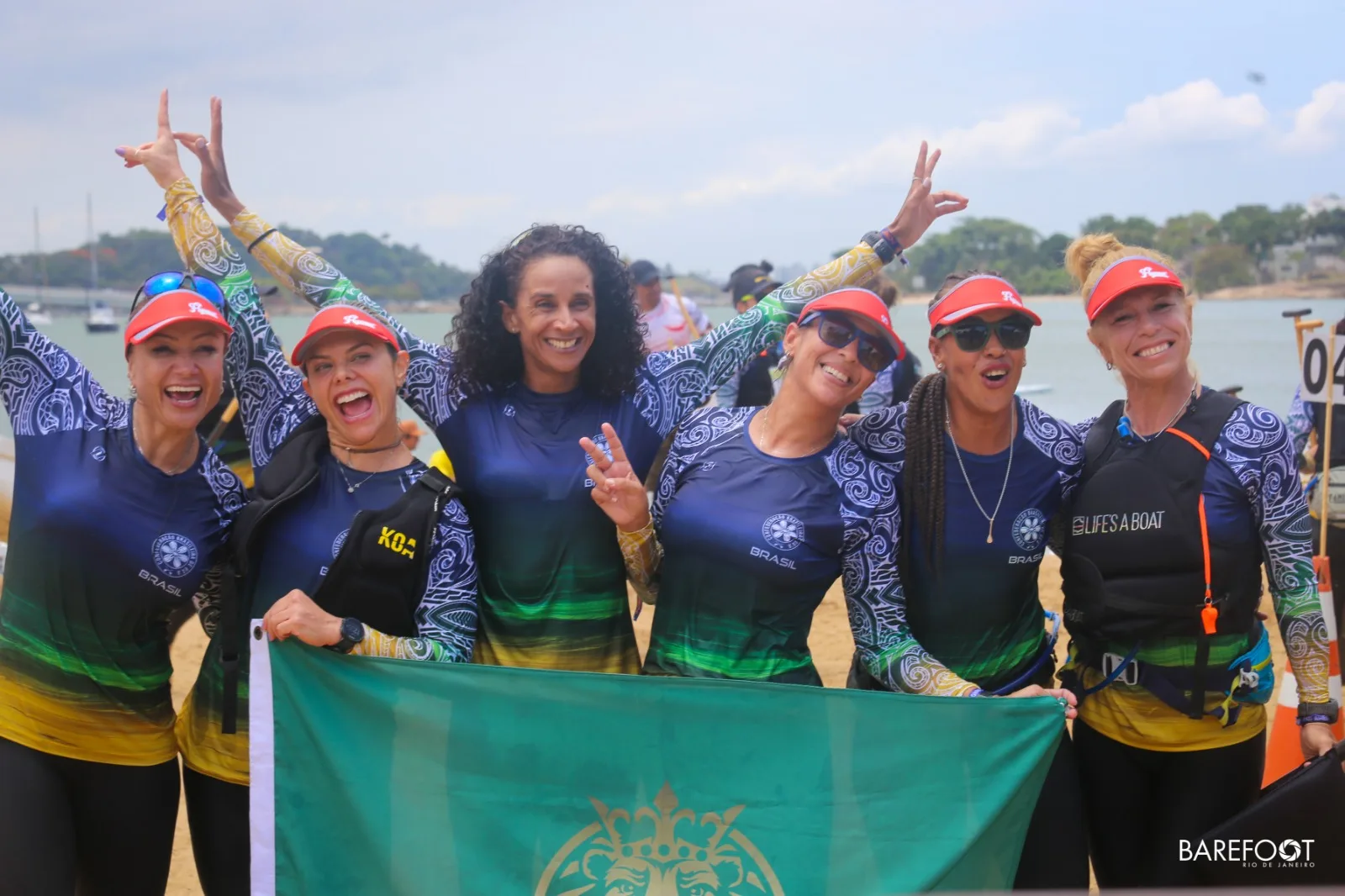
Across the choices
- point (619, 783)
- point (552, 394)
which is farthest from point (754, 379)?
point (619, 783)

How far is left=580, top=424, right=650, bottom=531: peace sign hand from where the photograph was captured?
3.35 meters

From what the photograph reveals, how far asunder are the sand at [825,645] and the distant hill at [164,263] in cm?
3554

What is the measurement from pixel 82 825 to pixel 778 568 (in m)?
2.08

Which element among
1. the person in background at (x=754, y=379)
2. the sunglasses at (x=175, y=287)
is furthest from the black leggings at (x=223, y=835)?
the person in background at (x=754, y=379)

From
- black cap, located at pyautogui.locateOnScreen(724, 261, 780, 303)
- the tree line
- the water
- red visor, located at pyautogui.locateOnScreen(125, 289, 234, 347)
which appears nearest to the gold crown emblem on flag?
red visor, located at pyautogui.locateOnScreen(125, 289, 234, 347)

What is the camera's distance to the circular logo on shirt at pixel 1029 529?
3.39m

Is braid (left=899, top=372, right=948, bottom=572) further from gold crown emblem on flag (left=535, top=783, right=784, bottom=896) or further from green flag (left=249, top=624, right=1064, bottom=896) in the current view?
gold crown emblem on flag (left=535, top=783, right=784, bottom=896)

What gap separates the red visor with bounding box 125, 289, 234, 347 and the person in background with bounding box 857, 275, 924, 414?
4.68 meters

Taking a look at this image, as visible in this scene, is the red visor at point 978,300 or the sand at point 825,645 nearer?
the red visor at point 978,300

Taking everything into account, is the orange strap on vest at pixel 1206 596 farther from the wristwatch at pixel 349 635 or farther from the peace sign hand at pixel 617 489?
the wristwatch at pixel 349 635

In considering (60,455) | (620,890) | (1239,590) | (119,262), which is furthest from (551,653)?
(119,262)

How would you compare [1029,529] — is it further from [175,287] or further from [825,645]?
[825,645]

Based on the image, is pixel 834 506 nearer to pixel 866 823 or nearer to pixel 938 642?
pixel 938 642

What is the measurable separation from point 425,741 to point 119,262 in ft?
169
